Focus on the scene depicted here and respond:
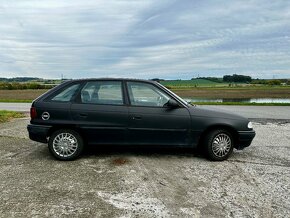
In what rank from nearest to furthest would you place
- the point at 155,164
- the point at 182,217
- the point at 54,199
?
1. the point at 182,217
2. the point at 54,199
3. the point at 155,164

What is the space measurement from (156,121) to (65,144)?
5.93 ft

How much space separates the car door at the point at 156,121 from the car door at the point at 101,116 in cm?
18

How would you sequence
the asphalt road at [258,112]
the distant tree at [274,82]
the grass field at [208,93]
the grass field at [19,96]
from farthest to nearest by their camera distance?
1. the distant tree at [274,82]
2. the grass field at [208,93]
3. the grass field at [19,96]
4. the asphalt road at [258,112]

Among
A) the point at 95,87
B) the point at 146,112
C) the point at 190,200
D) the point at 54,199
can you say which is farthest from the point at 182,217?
the point at 95,87

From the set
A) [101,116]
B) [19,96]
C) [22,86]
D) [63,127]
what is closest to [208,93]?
[19,96]

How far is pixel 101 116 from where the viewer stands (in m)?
5.65

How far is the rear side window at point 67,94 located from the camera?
5.76m

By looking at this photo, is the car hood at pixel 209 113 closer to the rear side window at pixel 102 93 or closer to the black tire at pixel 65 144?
the rear side window at pixel 102 93

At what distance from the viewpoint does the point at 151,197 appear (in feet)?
13.2

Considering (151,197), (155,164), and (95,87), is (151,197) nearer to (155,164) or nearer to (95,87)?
(155,164)

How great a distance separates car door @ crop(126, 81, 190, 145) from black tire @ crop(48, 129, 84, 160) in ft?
3.34

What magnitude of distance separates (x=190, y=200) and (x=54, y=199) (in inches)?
71.9

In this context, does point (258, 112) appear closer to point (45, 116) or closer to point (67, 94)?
point (67, 94)

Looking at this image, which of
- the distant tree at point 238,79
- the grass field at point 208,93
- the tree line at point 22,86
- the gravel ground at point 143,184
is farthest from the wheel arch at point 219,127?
the distant tree at point 238,79
